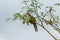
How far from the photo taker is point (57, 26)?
425cm

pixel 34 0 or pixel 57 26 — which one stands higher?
pixel 34 0

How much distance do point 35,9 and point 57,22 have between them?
1.02 ft

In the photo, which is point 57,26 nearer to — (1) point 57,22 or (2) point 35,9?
(1) point 57,22

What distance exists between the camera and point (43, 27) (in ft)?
13.8

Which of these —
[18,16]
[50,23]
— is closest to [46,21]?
[50,23]

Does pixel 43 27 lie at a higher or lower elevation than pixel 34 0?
lower

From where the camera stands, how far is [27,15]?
13.5 feet

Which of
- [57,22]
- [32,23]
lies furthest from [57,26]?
[32,23]

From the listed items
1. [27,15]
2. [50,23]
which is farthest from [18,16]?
[50,23]

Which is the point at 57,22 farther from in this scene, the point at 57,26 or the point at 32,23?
the point at 32,23

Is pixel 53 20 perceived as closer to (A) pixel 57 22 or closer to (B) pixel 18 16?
(A) pixel 57 22

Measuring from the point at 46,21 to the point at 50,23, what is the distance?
5 cm

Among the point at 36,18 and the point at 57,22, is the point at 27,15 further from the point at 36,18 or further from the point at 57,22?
the point at 57,22

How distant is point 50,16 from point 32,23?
271mm
